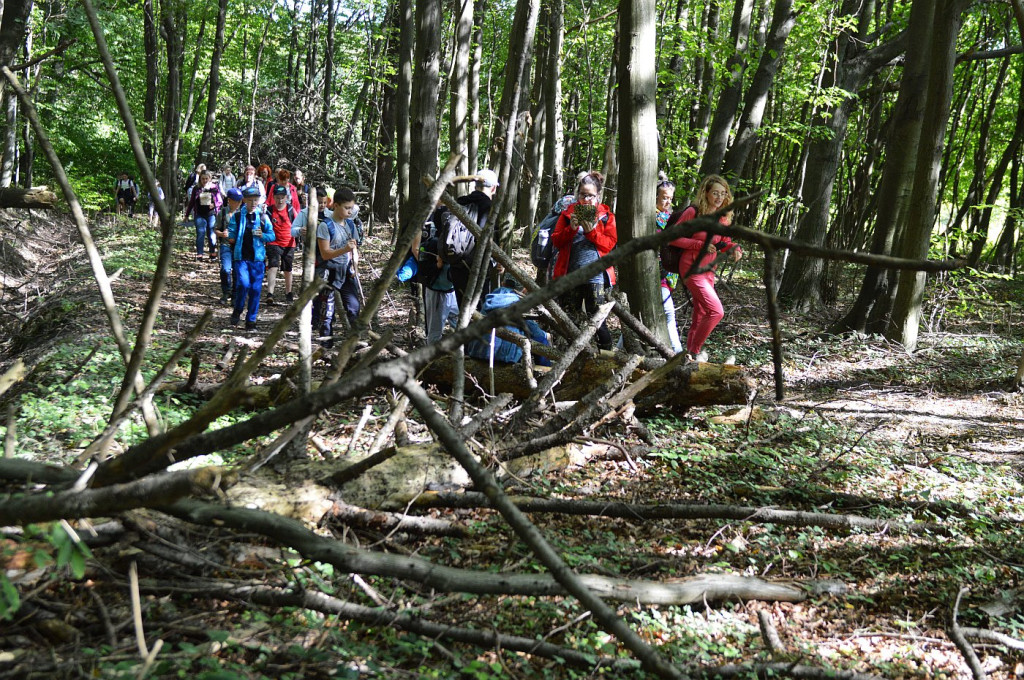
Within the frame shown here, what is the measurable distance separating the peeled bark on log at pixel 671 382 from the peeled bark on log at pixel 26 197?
388 cm

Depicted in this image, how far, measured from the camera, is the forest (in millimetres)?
2508

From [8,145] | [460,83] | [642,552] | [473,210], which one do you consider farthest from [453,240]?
[8,145]

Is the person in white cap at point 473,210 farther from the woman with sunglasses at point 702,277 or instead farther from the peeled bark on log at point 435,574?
the peeled bark on log at point 435,574

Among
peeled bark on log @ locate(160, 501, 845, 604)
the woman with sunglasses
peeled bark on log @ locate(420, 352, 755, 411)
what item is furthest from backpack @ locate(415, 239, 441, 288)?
peeled bark on log @ locate(160, 501, 845, 604)

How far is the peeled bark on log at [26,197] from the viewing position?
20.0 ft

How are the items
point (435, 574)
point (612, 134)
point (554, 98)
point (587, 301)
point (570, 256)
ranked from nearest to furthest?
point (435, 574), point (570, 256), point (587, 301), point (612, 134), point (554, 98)

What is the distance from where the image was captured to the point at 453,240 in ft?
22.7

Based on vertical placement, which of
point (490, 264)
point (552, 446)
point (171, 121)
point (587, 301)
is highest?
point (171, 121)

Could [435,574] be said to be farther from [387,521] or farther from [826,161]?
[826,161]

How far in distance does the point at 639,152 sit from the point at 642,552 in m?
4.16

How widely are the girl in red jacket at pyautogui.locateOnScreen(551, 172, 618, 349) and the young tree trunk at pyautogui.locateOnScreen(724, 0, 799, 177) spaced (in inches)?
188

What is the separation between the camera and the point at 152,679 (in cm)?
220

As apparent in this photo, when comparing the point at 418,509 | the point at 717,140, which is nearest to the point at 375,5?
the point at 717,140

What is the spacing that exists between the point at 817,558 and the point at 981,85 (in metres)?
20.5
